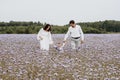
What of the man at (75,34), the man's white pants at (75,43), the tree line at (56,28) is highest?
the man at (75,34)

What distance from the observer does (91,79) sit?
24.1 ft

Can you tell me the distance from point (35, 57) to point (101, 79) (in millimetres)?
3372

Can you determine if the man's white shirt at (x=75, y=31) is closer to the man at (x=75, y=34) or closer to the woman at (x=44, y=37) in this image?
the man at (x=75, y=34)

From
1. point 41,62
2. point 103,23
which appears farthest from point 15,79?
point 103,23

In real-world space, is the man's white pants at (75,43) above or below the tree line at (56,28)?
above

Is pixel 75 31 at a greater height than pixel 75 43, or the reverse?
pixel 75 31

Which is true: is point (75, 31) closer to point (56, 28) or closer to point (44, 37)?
point (44, 37)

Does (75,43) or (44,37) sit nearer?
(44,37)

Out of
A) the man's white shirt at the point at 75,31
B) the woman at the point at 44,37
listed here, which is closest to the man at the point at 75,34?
the man's white shirt at the point at 75,31

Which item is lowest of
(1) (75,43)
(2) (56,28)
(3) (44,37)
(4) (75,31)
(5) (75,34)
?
(2) (56,28)

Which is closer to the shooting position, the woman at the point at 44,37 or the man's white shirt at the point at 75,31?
the man's white shirt at the point at 75,31

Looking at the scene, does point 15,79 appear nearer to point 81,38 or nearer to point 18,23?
point 81,38

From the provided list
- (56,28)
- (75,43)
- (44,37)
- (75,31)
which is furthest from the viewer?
(56,28)

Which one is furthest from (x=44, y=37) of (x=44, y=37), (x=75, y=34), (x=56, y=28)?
(x=56, y=28)
